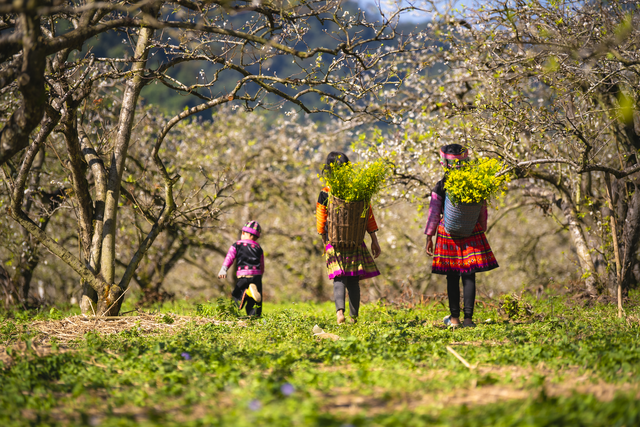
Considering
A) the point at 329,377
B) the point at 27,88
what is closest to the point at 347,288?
the point at 329,377

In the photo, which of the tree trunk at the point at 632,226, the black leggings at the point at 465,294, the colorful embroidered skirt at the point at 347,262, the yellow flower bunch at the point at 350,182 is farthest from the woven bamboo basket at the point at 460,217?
the tree trunk at the point at 632,226

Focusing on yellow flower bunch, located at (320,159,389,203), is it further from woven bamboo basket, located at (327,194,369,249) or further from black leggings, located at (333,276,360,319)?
black leggings, located at (333,276,360,319)

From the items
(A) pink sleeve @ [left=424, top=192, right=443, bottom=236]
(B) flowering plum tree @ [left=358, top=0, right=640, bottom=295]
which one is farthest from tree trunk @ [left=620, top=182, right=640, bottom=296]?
(A) pink sleeve @ [left=424, top=192, right=443, bottom=236]

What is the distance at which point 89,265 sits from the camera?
648 centimetres

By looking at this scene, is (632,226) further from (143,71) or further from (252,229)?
(143,71)

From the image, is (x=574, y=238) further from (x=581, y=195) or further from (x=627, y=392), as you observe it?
(x=627, y=392)

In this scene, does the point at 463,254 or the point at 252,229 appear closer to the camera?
the point at 463,254

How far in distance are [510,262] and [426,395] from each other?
15075mm

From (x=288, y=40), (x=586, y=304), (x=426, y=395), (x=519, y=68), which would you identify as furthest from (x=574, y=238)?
Answer: (x=426, y=395)

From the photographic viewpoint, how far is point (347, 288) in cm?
632

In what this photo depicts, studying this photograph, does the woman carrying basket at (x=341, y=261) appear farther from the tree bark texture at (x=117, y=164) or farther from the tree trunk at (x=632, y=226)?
the tree trunk at (x=632, y=226)

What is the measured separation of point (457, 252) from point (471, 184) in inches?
35.0

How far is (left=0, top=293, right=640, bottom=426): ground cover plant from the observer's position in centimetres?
247

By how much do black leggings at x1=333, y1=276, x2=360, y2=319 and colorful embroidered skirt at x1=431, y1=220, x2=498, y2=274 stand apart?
1049 millimetres
